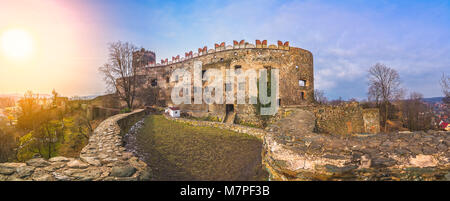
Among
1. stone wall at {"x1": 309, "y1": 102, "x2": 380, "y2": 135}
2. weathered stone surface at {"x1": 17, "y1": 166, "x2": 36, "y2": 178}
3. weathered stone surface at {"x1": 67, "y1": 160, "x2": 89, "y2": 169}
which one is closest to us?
weathered stone surface at {"x1": 17, "y1": 166, "x2": 36, "y2": 178}

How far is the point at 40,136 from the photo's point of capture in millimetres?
8078

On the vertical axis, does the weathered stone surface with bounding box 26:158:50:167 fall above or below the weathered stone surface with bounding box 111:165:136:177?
above

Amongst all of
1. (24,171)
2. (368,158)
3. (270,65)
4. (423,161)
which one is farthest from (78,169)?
(270,65)

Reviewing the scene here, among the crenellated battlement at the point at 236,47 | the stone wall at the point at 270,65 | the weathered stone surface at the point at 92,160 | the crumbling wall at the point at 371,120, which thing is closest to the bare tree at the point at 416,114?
the crumbling wall at the point at 371,120

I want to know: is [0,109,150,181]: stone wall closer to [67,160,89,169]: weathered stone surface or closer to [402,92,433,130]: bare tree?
[67,160,89,169]: weathered stone surface

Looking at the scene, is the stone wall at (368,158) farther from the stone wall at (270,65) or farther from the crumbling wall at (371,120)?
the stone wall at (270,65)

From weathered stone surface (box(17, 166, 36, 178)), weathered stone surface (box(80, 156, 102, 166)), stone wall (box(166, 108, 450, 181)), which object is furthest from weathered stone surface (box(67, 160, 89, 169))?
stone wall (box(166, 108, 450, 181))

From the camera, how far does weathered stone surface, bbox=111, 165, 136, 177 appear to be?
3314mm

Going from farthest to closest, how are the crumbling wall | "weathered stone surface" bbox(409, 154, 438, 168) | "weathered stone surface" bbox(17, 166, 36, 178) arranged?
the crumbling wall
"weathered stone surface" bbox(17, 166, 36, 178)
"weathered stone surface" bbox(409, 154, 438, 168)

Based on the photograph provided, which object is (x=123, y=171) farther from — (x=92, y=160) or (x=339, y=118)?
(x=339, y=118)

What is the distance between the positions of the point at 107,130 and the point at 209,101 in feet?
43.9

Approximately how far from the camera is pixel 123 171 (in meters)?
3.40
